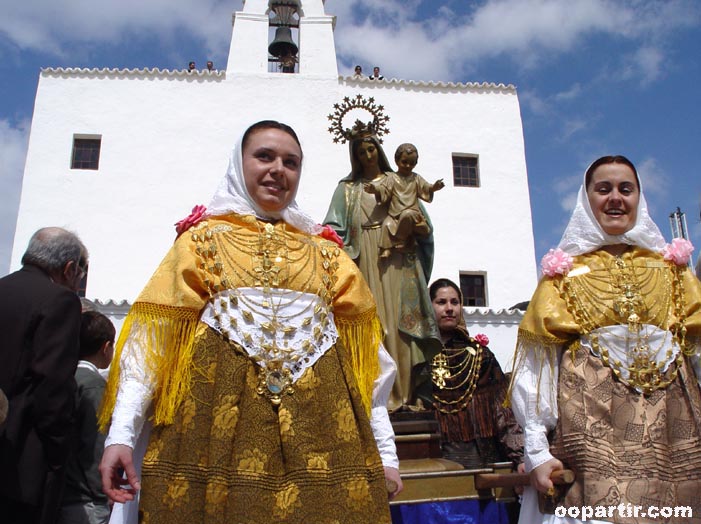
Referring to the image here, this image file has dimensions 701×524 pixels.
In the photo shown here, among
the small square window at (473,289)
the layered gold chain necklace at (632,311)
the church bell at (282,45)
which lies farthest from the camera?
the church bell at (282,45)

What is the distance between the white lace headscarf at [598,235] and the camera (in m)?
2.93

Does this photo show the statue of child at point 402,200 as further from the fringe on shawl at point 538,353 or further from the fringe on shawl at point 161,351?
the fringe on shawl at point 161,351

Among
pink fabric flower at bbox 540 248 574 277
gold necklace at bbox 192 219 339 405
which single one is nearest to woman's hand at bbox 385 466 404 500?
gold necklace at bbox 192 219 339 405

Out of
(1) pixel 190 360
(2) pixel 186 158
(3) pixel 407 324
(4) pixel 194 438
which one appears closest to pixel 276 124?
(1) pixel 190 360

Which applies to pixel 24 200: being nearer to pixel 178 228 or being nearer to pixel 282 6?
pixel 282 6

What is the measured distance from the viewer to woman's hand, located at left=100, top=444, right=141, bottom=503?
1985 millimetres

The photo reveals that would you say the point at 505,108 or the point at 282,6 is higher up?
the point at 282,6

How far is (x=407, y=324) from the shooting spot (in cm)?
486

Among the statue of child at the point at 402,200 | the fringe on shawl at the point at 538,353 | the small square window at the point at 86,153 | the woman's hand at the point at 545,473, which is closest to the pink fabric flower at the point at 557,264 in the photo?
the fringe on shawl at the point at 538,353

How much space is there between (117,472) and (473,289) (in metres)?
14.8

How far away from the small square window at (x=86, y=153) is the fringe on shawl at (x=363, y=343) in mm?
15666

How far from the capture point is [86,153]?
54.6ft

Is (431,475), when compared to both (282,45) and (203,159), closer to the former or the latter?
(203,159)

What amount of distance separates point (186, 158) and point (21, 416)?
585 inches
